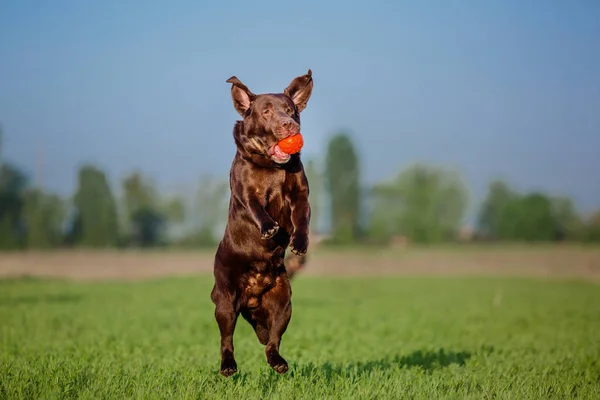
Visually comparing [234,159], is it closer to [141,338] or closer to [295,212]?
[295,212]

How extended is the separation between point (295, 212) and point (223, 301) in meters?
1.08

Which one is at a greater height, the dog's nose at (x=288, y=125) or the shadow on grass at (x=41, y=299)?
the dog's nose at (x=288, y=125)

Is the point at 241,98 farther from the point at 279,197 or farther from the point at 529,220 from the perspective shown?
the point at 529,220

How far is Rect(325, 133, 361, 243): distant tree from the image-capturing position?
3504 inches

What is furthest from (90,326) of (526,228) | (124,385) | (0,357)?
(526,228)

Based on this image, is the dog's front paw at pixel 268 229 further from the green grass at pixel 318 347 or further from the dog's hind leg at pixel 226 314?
the green grass at pixel 318 347

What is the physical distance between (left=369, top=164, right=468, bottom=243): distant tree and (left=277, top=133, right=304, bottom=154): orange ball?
85.9 meters

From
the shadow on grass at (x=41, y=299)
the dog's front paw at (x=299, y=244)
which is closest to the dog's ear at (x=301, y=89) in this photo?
the dog's front paw at (x=299, y=244)

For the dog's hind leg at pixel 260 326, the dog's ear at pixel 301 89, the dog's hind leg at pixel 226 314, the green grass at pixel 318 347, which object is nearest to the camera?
the dog's hind leg at pixel 226 314

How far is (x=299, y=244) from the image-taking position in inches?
275

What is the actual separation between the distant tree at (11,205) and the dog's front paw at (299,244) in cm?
7563

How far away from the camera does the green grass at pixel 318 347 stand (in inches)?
323

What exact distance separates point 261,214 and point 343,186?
8710cm

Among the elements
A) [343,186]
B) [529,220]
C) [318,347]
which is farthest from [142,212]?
[318,347]
